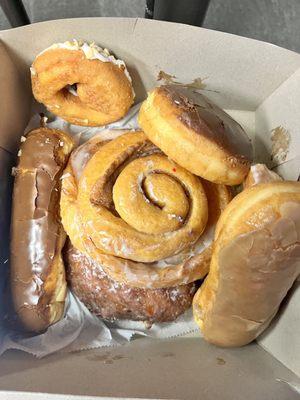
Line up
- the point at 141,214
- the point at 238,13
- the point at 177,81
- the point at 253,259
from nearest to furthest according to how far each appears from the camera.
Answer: the point at 253,259
the point at 141,214
the point at 177,81
the point at 238,13

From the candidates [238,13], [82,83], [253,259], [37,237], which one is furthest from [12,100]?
[238,13]

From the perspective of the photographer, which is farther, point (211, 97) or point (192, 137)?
point (211, 97)

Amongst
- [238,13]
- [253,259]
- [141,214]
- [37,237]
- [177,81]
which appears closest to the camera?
[253,259]

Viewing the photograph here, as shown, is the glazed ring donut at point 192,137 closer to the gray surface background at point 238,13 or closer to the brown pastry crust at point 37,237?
the brown pastry crust at point 37,237

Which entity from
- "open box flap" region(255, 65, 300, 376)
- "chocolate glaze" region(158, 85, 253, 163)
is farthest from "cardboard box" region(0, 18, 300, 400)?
"chocolate glaze" region(158, 85, 253, 163)

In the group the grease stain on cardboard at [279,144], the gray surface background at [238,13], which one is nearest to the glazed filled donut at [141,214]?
the grease stain on cardboard at [279,144]

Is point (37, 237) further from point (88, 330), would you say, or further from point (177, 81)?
point (177, 81)
